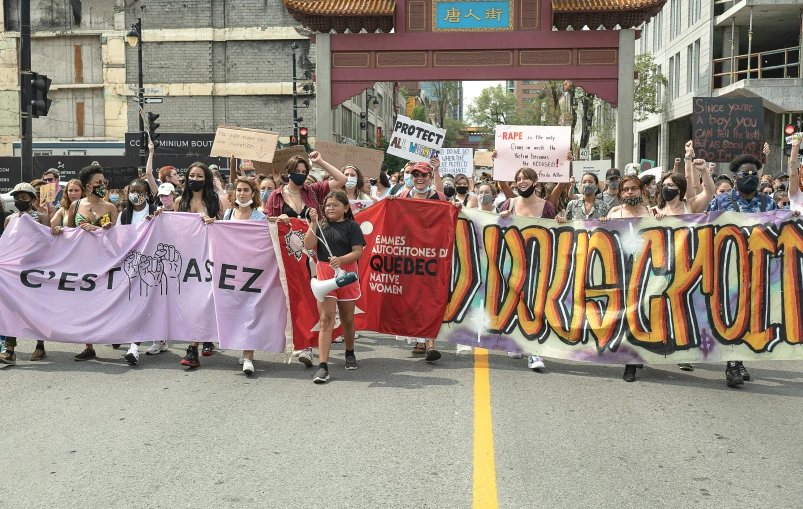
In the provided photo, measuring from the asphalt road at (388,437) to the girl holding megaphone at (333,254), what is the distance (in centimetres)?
51

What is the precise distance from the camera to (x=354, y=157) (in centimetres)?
1277

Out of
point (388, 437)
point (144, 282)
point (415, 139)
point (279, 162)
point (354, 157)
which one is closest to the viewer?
A: point (388, 437)

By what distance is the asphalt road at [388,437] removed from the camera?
4.64 metres

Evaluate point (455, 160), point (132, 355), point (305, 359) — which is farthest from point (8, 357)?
point (455, 160)

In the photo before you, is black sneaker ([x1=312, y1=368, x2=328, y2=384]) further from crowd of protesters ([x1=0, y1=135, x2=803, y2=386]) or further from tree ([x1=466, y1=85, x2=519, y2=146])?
tree ([x1=466, y1=85, x2=519, y2=146])

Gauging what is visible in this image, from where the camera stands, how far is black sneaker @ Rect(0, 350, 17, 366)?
8.27 m

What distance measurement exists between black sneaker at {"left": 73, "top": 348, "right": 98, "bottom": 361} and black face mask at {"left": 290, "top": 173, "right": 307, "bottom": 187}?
2.59 metres

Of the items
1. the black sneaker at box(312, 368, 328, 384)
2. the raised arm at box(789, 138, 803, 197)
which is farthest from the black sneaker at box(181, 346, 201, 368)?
the raised arm at box(789, 138, 803, 197)

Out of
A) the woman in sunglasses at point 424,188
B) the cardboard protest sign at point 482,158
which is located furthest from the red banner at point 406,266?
the cardboard protest sign at point 482,158

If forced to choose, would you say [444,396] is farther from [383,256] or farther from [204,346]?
[204,346]

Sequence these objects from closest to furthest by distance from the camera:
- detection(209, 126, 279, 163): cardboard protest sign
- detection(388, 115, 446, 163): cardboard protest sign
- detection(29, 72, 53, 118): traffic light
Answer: detection(388, 115, 446, 163): cardboard protest sign
detection(209, 126, 279, 163): cardboard protest sign
detection(29, 72, 53, 118): traffic light

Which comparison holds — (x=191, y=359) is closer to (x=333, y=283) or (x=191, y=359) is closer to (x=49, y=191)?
(x=333, y=283)

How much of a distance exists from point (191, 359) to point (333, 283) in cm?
165

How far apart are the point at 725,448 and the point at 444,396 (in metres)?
2.17
